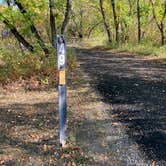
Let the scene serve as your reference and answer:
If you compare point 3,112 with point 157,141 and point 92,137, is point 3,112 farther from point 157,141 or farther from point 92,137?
point 157,141

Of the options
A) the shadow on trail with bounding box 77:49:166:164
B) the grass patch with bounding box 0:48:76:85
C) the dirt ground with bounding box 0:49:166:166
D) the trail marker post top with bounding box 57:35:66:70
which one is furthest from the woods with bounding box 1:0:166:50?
the trail marker post top with bounding box 57:35:66:70

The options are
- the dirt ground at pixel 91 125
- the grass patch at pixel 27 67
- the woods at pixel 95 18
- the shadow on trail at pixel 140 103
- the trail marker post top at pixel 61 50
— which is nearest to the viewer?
the dirt ground at pixel 91 125

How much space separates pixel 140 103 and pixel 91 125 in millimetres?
2229

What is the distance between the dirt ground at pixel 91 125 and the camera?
6416 millimetres

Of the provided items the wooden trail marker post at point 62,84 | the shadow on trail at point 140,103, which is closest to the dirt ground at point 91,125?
the shadow on trail at point 140,103

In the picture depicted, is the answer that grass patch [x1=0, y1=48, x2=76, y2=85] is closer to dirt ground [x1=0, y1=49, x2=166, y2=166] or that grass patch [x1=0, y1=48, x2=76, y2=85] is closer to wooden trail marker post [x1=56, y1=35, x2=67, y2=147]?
dirt ground [x1=0, y1=49, x2=166, y2=166]

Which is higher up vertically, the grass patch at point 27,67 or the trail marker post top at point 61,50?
the trail marker post top at point 61,50

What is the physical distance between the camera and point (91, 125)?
830 centimetres

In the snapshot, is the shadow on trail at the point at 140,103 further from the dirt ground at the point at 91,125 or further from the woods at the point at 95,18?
the woods at the point at 95,18

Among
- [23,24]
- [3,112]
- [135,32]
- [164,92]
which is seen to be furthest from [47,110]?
[135,32]

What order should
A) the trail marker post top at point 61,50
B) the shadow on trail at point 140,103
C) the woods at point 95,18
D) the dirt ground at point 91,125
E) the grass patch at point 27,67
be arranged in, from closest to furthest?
the dirt ground at point 91,125, the trail marker post top at point 61,50, the shadow on trail at point 140,103, the grass patch at point 27,67, the woods at point 95,18

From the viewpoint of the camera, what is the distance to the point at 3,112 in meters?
9.84

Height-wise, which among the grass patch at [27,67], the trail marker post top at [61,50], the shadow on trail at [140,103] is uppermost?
the trail marker post top at [61,50]

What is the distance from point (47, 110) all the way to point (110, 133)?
2.55 m
